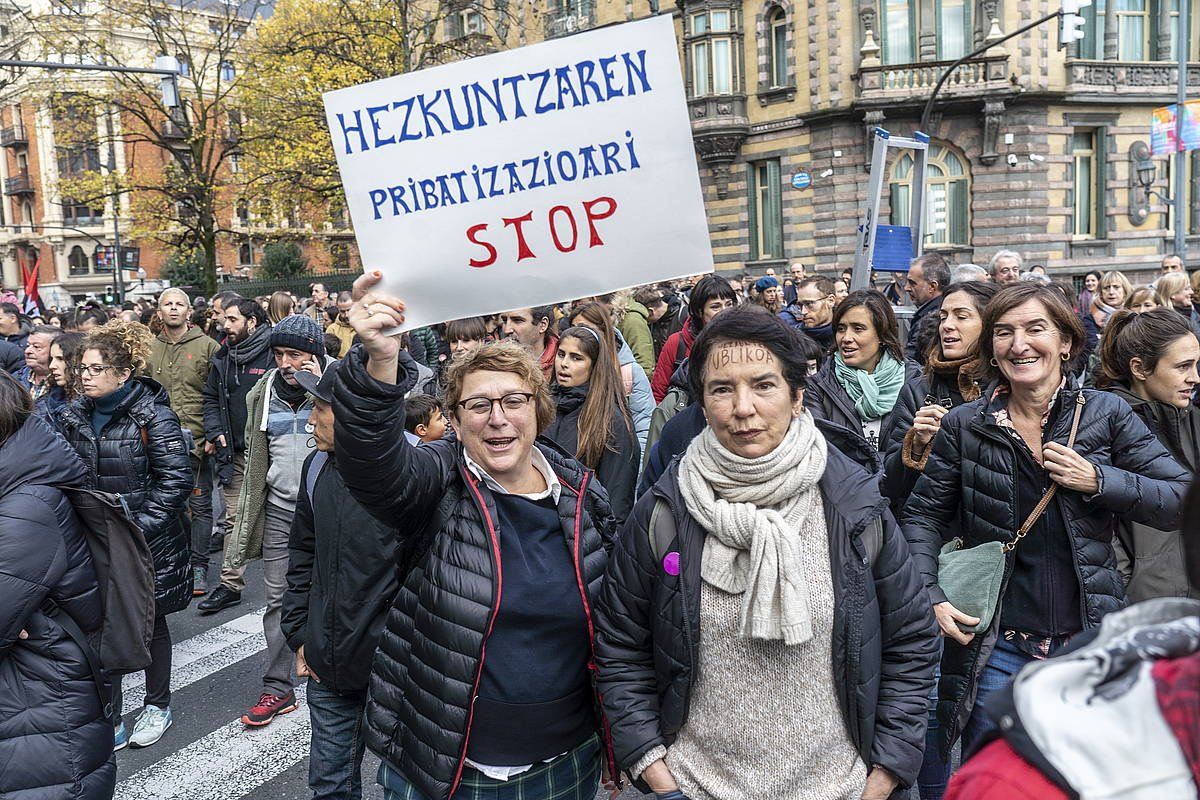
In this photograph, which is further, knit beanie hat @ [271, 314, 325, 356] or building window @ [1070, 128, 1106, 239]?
building window @ [1070, 128, 1106, 239]

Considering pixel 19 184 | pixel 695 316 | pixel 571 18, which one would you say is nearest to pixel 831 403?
pixel 695 316

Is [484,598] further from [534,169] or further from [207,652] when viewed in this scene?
[207,652]

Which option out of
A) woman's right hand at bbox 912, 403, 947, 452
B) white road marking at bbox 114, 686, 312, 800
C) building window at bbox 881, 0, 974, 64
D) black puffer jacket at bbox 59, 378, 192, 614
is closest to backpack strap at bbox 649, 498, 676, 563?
woman's right hand at bbox 912, 403, 947, 452

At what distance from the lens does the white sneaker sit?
4.63 metres

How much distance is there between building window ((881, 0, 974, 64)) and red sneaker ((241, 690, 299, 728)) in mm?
23750

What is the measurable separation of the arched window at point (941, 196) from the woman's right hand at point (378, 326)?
24.1 m

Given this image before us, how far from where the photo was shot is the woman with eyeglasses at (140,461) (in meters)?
4.67

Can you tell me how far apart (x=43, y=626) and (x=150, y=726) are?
7.31ft

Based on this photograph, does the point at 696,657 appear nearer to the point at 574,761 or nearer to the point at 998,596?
the point at 574,761

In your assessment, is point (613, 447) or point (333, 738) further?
point (613, 447)

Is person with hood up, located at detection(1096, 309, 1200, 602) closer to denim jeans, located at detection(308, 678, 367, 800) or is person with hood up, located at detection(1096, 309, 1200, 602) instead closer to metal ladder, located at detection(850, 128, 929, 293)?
metal ladder, located at detection(850, 128, 929, 293)

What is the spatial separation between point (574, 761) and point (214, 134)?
26.2 metres

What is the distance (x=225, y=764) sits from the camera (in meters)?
4.41

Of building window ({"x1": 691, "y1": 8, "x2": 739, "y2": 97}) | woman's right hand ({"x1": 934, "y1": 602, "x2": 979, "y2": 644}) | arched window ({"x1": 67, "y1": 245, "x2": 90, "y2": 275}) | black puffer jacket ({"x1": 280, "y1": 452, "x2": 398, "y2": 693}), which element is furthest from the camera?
arched window ({"x1": 67, "y1": 245, "x2": 90, "y2": 275})
